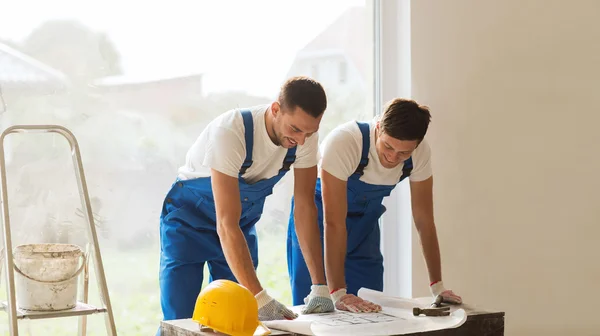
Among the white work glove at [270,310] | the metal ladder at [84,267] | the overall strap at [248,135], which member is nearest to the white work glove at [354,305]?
the white work glove at [270,310]

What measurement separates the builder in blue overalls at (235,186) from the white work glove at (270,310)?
17 centimetres

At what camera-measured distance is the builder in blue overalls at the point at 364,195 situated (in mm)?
Answer: 2730

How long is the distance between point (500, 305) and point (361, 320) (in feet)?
4.90

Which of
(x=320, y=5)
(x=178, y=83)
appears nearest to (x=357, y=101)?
(x=320, y=5)

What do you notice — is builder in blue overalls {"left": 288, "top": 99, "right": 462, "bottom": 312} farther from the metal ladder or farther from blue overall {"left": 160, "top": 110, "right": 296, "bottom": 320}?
the metal ladder

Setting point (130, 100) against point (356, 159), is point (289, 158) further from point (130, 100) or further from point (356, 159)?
point (130, 100)

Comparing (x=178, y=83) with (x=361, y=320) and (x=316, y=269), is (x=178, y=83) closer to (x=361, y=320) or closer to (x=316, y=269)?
(x=316, y=269)

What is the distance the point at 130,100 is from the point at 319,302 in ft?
3.96

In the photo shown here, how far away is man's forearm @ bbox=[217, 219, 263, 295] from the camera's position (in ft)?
7.99

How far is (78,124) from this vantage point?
3127mm

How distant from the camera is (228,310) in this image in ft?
6.93

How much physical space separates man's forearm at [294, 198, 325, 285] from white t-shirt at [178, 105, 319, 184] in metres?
0.15

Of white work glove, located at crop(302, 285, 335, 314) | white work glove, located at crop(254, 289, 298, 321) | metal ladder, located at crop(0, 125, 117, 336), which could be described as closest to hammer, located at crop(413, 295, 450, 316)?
white work glove, located at crop(302, 285, 335, 314)

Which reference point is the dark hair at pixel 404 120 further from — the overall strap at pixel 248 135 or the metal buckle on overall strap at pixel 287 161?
the overall strap at pixel 248 135
